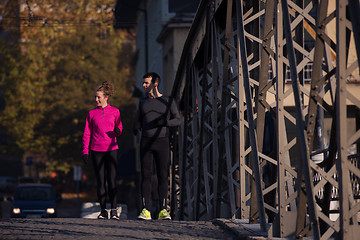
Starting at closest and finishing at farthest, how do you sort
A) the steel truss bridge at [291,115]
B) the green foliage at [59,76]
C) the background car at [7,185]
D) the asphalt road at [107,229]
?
1. the steel truss bridge at [291,115]
2. the asphalt road at [107,229]
3. the green foliage at [59,76]
4. the background car at [7,185]

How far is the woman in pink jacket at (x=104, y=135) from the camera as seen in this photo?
10.4 meters

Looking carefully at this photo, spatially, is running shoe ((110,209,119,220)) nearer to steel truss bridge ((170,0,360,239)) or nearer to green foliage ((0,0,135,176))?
steel truss bridge ((170,0,360,239))

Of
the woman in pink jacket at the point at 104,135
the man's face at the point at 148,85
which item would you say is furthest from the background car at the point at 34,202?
the man's face at the point at 148,85

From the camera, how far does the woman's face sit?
10383mm

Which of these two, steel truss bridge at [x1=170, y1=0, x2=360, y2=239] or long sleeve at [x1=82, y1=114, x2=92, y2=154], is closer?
steel truss bridge at [x1=170, y1=0, x2=360, y2=239]

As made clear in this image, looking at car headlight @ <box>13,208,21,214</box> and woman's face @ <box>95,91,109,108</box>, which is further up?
woman's face @ <box>95,91,109,108</box>

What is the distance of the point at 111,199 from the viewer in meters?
10.6

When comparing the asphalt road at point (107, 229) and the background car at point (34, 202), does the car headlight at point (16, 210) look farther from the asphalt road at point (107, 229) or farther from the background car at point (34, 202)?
the asphalt road at point (107, 229)

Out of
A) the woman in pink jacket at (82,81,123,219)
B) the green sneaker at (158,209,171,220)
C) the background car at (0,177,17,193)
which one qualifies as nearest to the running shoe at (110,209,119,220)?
the woman in pink jacket at (82,81,123,219)

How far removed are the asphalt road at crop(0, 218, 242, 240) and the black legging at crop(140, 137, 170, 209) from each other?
0.87m

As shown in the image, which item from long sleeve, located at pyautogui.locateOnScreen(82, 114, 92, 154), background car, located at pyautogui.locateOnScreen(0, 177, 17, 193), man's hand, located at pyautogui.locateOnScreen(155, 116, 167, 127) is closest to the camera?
man's hand, located at pyautogui.locateOnScreen(155, 116, 167, 127)

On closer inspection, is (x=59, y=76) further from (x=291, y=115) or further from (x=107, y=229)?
(x=291, y=115)

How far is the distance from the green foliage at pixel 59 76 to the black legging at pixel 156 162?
2618cm

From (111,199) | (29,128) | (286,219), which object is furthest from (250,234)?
(29,128)
